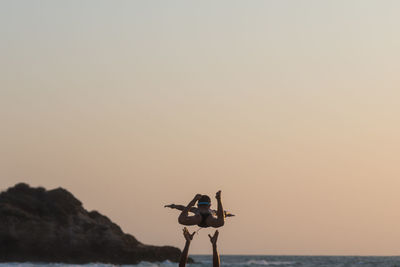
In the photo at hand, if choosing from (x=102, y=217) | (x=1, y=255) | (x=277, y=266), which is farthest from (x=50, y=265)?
(x=277, y=266)

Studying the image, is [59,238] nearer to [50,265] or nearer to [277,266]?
[50,265]

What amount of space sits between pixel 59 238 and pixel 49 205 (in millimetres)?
5599

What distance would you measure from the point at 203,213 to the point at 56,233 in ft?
343

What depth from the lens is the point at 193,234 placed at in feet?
Answer: 65.6

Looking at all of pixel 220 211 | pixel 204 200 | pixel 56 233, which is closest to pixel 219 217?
pixel 220 211

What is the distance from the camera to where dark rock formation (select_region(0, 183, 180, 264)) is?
118750 millimetres

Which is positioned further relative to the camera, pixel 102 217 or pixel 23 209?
pixel 102 217

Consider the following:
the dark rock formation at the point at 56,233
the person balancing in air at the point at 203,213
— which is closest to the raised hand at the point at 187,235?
the person balancing in air at the point at 203,213

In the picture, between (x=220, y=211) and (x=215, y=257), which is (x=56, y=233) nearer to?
(x=215, y=257)

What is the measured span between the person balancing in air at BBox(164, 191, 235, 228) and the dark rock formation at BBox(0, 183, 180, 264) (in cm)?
9668

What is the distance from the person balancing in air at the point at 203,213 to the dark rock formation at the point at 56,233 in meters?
96.7

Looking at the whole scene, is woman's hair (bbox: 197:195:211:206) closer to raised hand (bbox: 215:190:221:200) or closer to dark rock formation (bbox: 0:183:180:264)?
raised hand (bbox: 215:190:221:200)

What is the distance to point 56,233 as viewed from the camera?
123 meters

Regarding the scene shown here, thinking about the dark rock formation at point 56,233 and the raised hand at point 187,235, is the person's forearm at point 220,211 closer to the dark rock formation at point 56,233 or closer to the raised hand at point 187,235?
the raised hand at point 187,235
